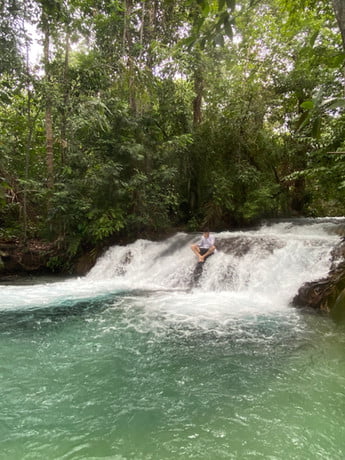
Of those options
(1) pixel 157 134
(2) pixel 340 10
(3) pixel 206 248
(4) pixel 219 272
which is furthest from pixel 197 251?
A: (2) pixel 340 10

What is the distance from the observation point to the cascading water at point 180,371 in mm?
2547

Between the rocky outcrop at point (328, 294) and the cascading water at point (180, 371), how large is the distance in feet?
0.93

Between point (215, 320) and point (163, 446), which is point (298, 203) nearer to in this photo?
point (215, 320)

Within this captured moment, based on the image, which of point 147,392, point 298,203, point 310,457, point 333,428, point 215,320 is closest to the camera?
point 310,457

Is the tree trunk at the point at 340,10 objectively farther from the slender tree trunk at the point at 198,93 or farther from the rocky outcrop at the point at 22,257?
the slender tree trunk at the point at 198,93

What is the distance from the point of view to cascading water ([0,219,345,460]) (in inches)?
100

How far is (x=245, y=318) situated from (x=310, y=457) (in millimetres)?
3063

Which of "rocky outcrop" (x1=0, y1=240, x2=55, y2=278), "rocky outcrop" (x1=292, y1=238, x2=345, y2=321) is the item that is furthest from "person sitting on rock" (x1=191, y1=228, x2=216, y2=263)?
"rocky outcrop" (x1=0, y1=240, x2=55, y2=278)

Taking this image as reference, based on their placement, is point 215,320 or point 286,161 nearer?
point 215,320

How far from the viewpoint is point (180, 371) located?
364 centimetres

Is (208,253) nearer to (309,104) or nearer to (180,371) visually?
(180,371)

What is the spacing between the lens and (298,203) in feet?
47.3

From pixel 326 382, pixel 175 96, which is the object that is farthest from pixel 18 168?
pixel 326 382

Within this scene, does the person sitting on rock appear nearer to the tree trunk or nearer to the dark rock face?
the dark rock face
